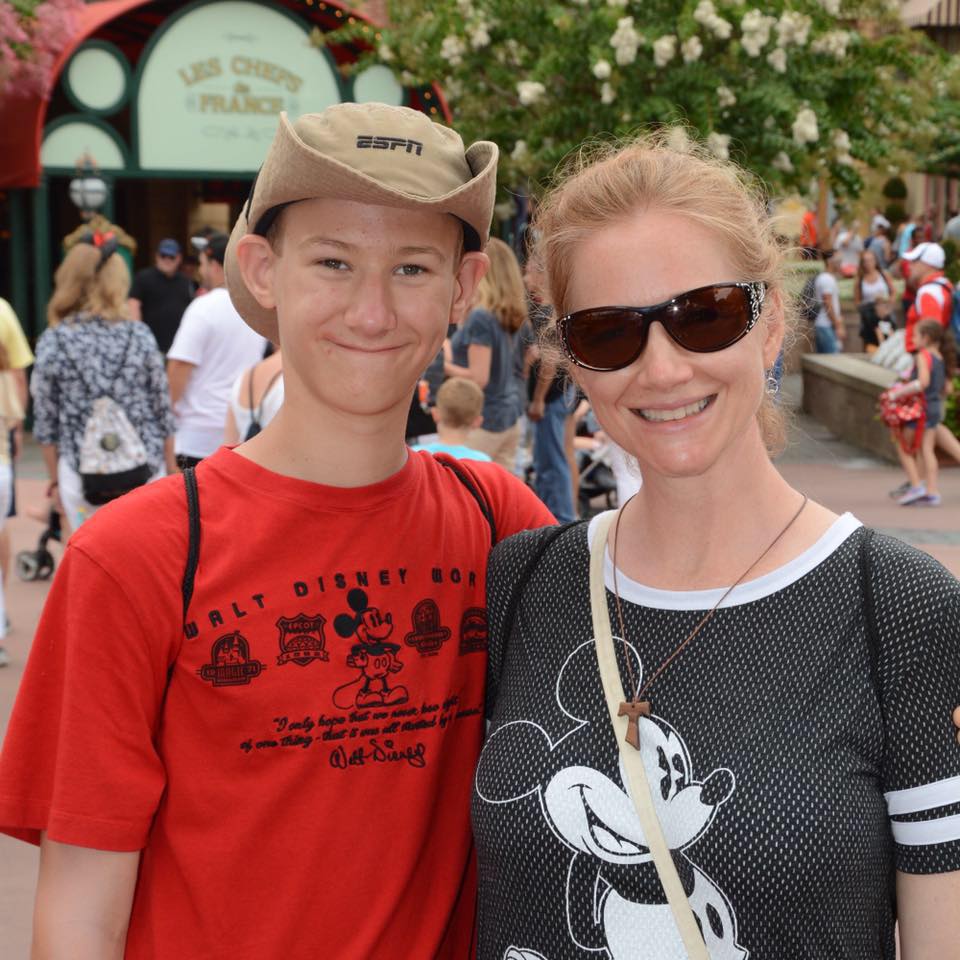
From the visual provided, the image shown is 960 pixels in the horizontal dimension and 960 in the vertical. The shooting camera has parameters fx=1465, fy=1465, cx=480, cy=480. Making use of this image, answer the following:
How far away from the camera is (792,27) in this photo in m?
12.7

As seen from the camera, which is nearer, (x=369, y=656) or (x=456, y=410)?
(x=369, y=656)

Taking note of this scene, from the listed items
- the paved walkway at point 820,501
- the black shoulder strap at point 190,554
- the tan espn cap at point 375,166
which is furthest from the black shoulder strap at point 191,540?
the paved walkway at point 820,501

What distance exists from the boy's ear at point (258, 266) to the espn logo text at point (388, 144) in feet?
0.81

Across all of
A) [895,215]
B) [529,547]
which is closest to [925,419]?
[529,547]

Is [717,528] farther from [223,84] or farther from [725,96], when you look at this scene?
[223,84]

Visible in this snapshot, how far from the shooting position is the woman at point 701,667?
75.6 inches

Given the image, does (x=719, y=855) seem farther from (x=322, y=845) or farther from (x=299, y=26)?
(x=299, y=26)

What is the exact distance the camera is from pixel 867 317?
75.8 feet

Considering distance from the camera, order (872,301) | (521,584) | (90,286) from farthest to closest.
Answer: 1. (872,301)
2. (90,286)
3. (521,584)

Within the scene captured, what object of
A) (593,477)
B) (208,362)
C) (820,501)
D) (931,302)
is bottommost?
(820,501)

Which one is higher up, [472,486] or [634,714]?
[472,486]

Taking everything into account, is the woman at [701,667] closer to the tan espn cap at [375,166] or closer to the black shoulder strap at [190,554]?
the tan espn cap at [375,166]

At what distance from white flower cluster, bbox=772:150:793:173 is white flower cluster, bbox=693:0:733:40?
1.44m

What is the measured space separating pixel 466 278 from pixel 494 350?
6.76 meters
